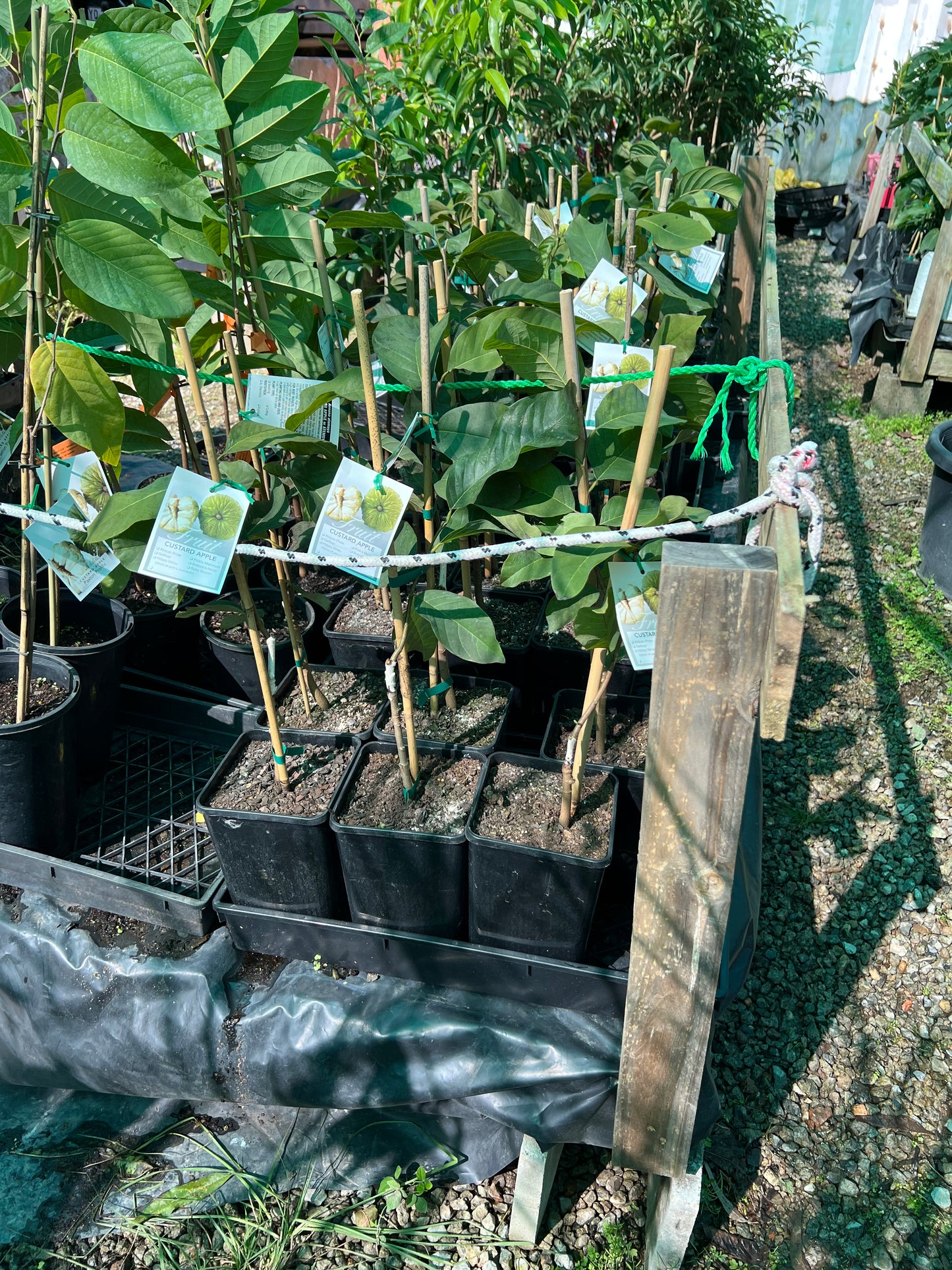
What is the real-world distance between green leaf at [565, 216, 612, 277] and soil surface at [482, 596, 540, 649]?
0.75 metres

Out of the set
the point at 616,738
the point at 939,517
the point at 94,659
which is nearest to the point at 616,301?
the point at 616,738

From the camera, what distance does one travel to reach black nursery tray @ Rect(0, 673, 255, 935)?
1.52 meters

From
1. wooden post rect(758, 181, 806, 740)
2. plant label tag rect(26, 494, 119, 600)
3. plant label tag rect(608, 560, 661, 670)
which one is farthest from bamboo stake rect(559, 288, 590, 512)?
plant label tag rect(26, 494, 119, 600)

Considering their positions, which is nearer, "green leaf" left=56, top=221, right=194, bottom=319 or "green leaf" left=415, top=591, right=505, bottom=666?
"green leaf" left=56, top=221, right=194, bottom=319

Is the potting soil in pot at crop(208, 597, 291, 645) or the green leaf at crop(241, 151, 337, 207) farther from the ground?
the green leaf at crop(241, 151, 337, 207)

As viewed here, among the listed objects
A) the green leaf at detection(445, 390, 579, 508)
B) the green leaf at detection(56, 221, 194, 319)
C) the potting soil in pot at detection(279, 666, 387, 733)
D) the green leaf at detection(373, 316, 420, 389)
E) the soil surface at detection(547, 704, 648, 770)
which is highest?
the green leaf at detection(56, 221, 194, 319)

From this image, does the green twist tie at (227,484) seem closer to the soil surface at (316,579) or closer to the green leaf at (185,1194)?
the soil surface at (316,579)

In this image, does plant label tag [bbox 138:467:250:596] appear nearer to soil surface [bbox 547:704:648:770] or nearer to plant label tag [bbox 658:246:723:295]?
soil surface [bbox 547:704:648:770]

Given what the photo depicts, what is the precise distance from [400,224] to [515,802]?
1.02m

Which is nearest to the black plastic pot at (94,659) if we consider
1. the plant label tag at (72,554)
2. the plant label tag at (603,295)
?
the plant label tag at (72,554)

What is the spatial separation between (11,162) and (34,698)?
937 millimetres

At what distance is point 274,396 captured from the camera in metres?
1.35

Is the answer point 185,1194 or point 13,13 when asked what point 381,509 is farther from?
point 185,1194

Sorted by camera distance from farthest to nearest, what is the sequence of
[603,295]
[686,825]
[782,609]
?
[603,295], [686,825], [782,609]
